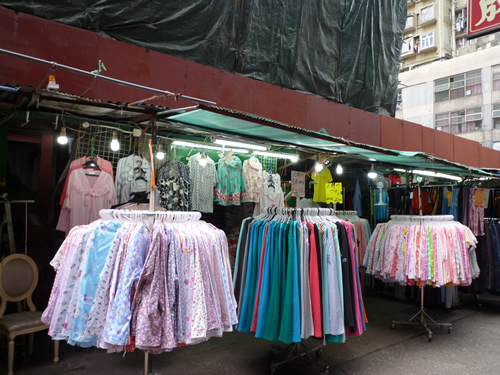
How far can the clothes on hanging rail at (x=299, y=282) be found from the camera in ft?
11.6

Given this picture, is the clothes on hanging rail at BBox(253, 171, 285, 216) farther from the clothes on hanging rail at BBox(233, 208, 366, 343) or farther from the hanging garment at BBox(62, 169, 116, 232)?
the hanging garment at BBox(62, 169, 116, 232)

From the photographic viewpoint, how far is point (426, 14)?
27.6 metres

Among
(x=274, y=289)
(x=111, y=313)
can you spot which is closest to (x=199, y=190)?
(x=274, y=289)

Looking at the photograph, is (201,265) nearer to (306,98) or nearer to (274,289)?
(274,289)

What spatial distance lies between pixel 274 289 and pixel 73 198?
105 inches

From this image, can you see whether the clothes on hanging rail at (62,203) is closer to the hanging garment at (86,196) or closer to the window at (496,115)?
the hanging garment at (86,196)

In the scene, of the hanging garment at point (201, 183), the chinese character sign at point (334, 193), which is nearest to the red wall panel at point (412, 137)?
the chinese character sign at point (334, 193)

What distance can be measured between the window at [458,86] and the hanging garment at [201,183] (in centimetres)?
2349

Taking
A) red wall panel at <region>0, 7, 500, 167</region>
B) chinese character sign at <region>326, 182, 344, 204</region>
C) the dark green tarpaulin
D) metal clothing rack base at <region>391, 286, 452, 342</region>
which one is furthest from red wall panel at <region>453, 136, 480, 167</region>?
metal clothing rack base at <region>391, 286, 452, 342</region>

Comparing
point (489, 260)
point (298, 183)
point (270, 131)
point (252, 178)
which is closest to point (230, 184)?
point (252, 178)

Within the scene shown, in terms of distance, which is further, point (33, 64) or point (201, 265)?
point (33, 64)

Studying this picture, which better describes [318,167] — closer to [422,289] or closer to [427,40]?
[422,289]

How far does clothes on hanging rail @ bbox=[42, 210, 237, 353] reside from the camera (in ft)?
7.62

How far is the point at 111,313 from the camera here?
2.29 m
